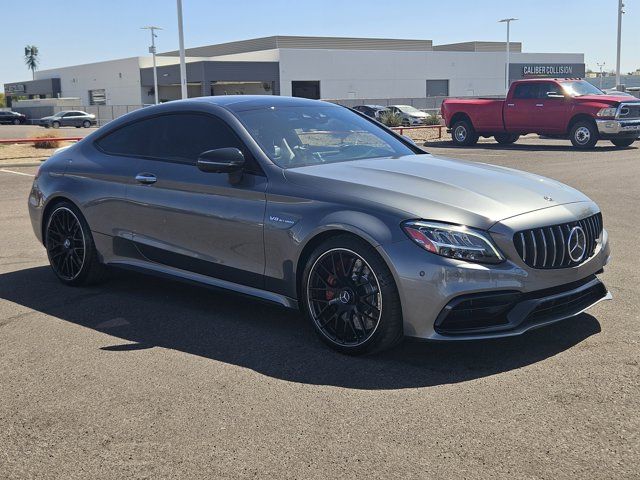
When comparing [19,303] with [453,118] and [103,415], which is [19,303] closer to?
[103,415]

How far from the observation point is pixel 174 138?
19.7ft

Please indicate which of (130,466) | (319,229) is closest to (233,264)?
(319,229)

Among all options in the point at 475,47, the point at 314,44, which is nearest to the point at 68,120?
the point at 314,44

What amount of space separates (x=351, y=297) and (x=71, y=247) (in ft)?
10.0

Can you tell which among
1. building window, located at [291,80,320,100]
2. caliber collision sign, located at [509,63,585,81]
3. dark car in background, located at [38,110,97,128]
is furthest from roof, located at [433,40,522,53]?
dark car in background, located at [38,110,97,128]

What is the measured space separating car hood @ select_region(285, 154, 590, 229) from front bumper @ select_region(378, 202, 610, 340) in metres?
0.19

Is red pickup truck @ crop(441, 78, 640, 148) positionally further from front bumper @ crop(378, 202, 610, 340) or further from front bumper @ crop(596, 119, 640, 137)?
front bumper @ crop(378, 202, 610, 340)

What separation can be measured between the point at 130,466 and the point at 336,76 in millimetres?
74067

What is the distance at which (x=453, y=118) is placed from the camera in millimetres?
25500

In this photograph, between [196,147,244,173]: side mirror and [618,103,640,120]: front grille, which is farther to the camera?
[618,103,640,120]: front grille

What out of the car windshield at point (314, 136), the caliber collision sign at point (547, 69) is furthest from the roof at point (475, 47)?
the car windshield at point (314, 136)

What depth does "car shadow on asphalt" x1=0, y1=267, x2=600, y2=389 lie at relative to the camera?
4.48 meters

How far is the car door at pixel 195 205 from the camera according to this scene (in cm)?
526

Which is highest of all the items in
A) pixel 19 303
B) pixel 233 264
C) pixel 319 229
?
pixel 319 229
